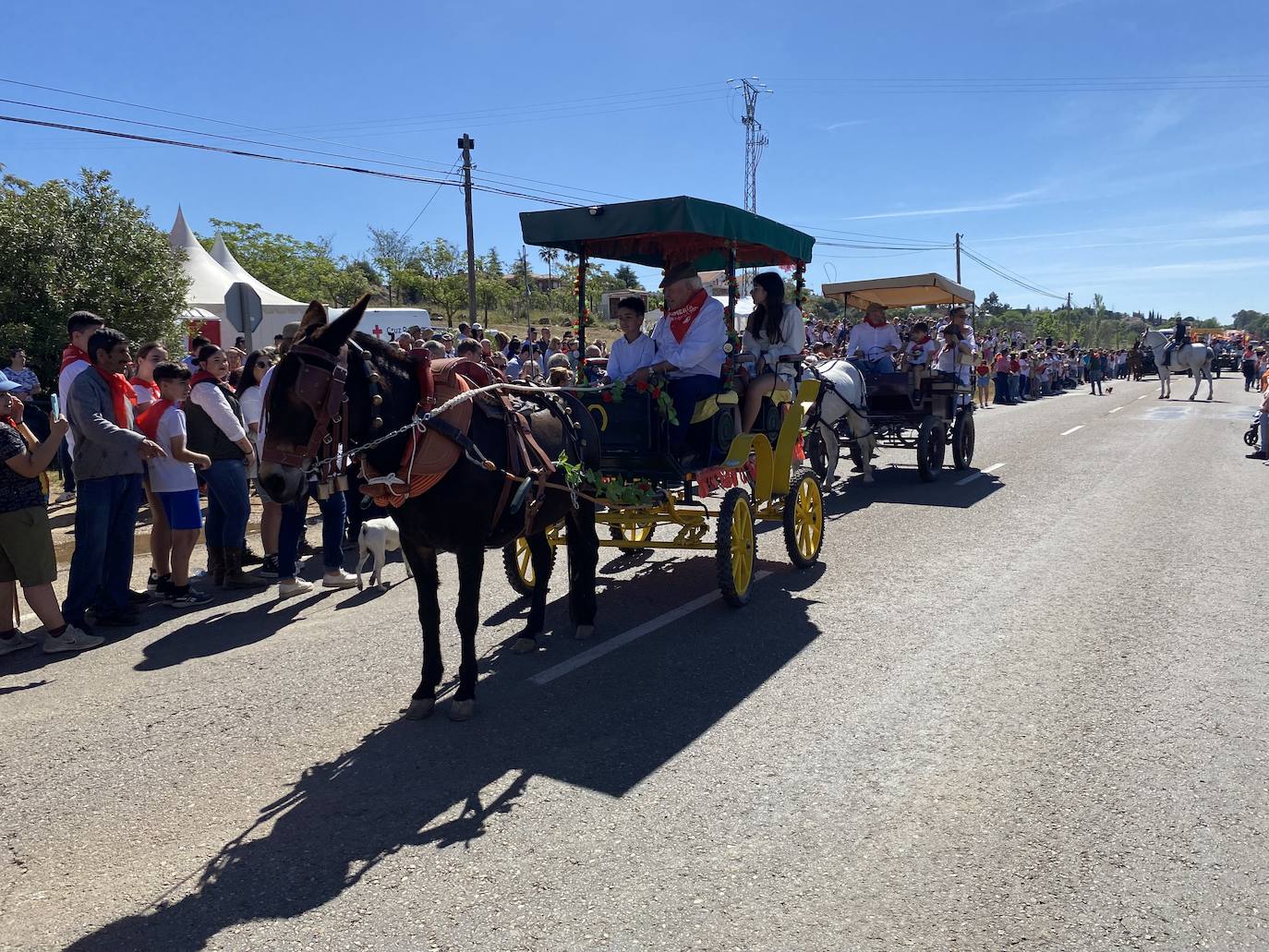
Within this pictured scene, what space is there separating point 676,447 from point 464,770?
318cm

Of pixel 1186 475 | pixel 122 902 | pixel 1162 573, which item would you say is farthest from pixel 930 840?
pixel 1186 475

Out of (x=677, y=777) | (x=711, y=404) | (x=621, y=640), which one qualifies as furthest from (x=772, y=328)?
(x=677, y=777)

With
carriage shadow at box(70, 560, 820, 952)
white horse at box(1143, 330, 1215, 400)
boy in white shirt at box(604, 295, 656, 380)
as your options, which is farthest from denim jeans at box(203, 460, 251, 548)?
white horse at box(1143, 330, 1215, 400)

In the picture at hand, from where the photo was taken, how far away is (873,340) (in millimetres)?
13297

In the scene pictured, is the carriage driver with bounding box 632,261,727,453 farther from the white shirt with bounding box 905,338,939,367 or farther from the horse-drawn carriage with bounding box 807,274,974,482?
the white shirt with bounding box 905,338,939,367

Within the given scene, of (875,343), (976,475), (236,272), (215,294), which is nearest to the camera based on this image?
(976,475)

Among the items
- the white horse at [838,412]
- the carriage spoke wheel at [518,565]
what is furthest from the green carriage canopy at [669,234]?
the white horse at [838,412]

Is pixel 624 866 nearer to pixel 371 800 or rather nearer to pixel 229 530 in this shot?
pixel 371 800

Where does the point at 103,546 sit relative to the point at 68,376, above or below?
below

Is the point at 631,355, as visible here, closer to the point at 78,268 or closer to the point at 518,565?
the point at 518,565

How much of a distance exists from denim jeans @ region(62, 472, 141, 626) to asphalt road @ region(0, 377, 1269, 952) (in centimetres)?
40

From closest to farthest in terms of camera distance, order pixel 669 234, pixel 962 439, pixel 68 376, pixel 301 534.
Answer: pixel 68 376
pixel 669 234
pixel 301 534
pixel 962 439

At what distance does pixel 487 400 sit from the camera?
493 cm

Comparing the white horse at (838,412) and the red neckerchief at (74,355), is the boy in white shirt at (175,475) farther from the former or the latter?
the white horse at (838,412)
